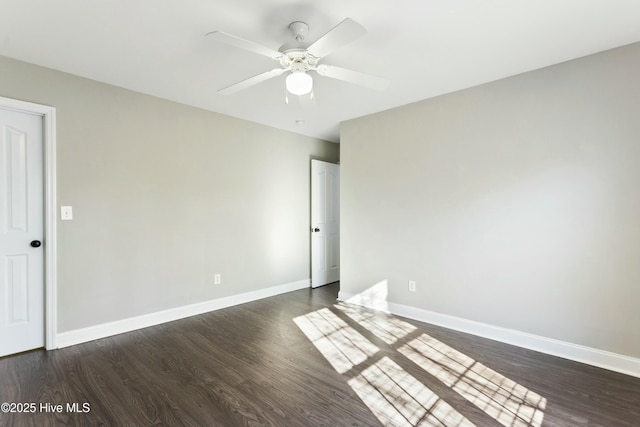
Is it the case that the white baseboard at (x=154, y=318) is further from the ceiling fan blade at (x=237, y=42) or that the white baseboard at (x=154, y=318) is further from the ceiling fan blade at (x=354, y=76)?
the ceiling fan blade at (x=354, y=76)

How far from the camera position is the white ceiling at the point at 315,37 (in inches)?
73.0

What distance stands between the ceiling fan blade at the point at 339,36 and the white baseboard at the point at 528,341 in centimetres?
281

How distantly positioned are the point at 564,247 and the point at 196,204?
3.70 metres

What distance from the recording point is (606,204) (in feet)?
7.75

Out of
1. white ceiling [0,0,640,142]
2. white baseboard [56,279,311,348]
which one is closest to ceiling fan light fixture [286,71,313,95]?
white ceiling [0,0,640,142]

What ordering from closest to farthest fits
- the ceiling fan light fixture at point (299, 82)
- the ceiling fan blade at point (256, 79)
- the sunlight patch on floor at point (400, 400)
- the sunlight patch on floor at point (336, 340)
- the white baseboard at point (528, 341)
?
the sunlight patch on floor at point (400, 400)
the ceiling fan light fixture at point (299, 82)
the ceiling fan blade at point (256, 79)
the white baseboard at point (528, 341)
the sunlight patch on floor at point (336, 340)

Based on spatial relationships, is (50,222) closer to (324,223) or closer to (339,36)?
(339,36)

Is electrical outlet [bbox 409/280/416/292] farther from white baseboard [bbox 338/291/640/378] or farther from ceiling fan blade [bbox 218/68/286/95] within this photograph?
ceiling fan blade [bbox 218/68/286/95]

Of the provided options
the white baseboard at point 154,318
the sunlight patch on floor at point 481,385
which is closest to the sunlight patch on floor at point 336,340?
the sunlight patch on floor at point 481,385

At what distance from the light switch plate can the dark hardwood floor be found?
3.81 ft

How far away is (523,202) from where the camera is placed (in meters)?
2.73

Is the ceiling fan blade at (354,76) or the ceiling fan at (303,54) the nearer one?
the ceiling fan at (303,54)

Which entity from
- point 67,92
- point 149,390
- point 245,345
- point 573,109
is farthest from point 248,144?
point 573,109

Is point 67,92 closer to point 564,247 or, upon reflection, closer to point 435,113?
point 435,113
